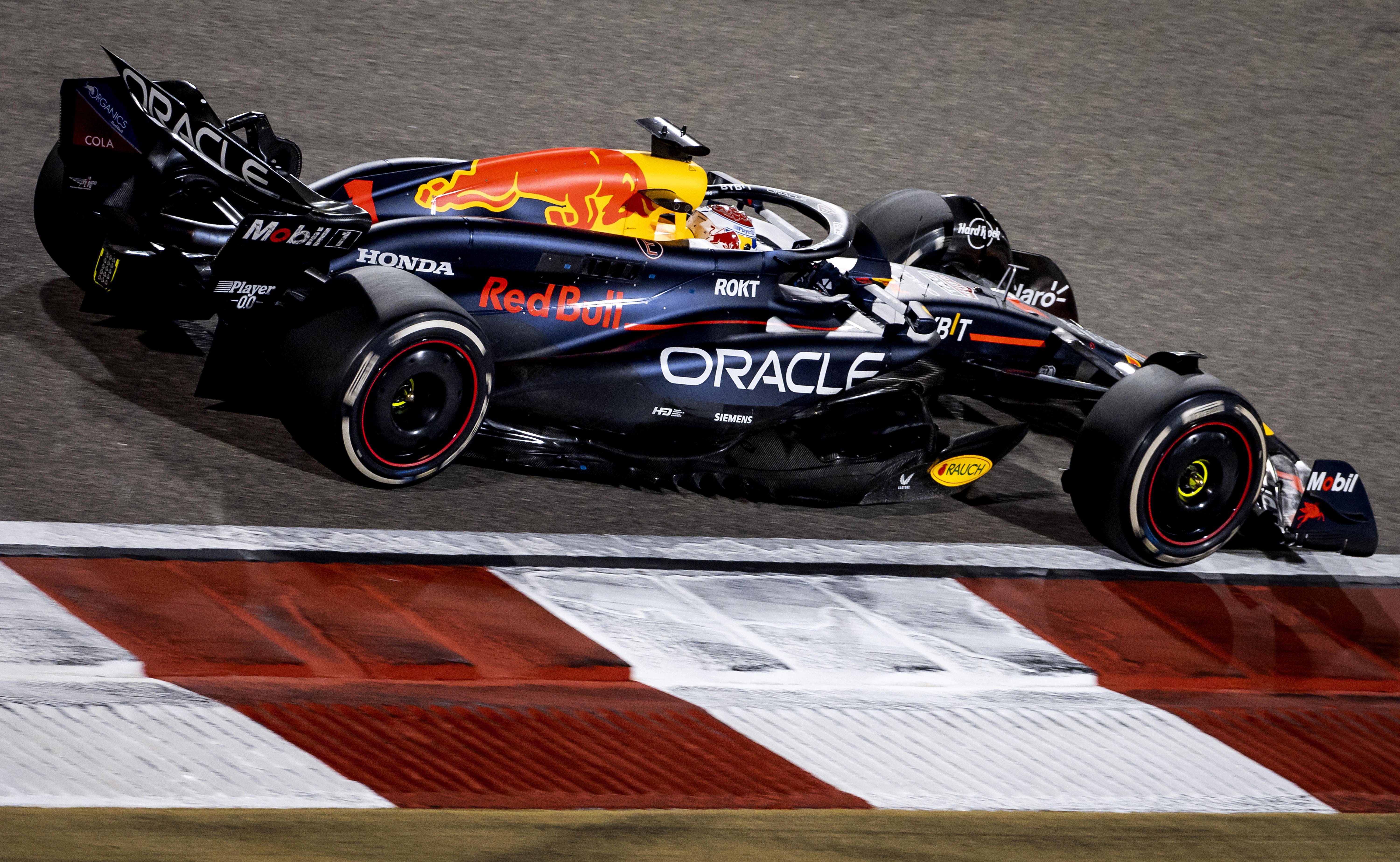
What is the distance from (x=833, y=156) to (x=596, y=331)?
3.59 m

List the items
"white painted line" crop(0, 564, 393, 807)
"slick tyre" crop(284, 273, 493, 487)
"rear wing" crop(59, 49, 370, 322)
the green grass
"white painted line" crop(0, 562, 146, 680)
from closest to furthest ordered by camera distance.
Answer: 1. the green grass
2. "white painted line" crop(0, 564, 393, 807)
3. "white painted line" crop(0, 562, 146, 680)
4. "slick tyre" crop(284, 273, 493, 487)
5. "rear wing" crop(59, 49, 370, 322)

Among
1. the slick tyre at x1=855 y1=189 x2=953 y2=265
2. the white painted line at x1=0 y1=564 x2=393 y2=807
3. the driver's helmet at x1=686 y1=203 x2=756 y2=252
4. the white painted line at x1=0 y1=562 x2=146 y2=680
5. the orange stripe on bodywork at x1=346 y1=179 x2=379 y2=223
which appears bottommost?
the white painted line at x1=0 y1=564 x2=393 y2=807

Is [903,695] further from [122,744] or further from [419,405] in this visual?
[122,744]

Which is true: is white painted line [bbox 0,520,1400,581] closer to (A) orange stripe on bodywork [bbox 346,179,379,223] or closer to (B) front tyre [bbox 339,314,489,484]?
(B) front tyre [bbox 339,314,489,484]

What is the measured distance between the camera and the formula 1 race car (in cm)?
428

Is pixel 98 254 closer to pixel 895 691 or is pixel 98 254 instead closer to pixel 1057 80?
pixel 895 691

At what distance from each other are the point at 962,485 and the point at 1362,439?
204 centimetres

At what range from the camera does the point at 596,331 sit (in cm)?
466

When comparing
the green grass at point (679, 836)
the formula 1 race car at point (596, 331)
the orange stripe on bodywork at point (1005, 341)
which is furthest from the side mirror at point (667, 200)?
the green grass at point (679, 836)

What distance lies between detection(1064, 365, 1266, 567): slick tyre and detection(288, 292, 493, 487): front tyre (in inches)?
73.7

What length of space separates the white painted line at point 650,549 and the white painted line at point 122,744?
0.50m

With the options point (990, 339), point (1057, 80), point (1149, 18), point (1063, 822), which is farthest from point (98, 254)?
point (1149, 18)

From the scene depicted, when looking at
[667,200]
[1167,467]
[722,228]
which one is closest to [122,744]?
[667,200]

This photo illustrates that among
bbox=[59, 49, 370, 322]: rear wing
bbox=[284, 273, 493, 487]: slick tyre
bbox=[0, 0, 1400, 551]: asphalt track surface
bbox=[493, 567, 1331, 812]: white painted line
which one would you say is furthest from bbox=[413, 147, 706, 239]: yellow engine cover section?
bbox=[493, 567, 1331, 812]: white painted line
